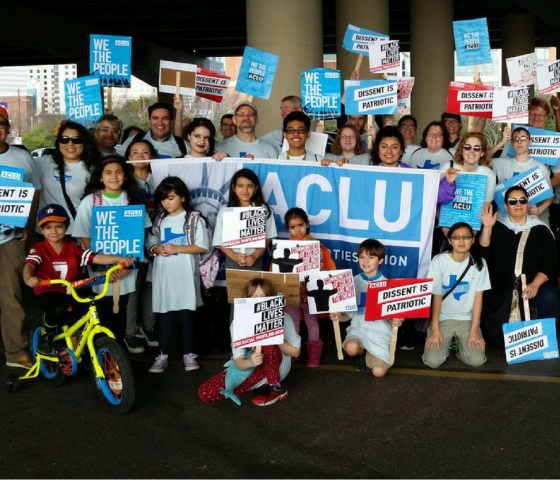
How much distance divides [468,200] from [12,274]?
3935mm

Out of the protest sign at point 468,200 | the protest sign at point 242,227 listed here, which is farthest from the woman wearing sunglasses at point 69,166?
the protest sign at point 468,200

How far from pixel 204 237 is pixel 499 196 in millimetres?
2777

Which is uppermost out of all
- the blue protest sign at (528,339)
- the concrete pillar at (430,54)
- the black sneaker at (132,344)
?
the concrete pillar at (430,54)

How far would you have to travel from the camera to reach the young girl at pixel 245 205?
21.2 ft

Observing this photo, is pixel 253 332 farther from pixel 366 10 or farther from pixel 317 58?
pixel 366 10

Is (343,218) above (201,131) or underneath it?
underneath

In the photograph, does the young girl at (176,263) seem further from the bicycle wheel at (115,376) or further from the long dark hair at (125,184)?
the bicycle wheel at (115,376)

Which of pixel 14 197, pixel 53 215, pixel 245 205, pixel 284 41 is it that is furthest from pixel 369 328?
pixel 284 41

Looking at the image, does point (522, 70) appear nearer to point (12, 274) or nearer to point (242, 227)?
point (242, 227)

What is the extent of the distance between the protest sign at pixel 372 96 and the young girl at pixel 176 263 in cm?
217

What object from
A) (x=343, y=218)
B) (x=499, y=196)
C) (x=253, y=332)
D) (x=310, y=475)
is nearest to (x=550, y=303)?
(x=499, y=196)

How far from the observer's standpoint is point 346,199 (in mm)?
7160

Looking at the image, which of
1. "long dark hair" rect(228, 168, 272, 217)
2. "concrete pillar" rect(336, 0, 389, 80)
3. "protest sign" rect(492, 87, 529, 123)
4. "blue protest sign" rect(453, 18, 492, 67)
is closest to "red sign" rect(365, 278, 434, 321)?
"long dark hair" rect(228, 168, 272, 217)

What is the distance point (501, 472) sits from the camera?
14.2 ft
